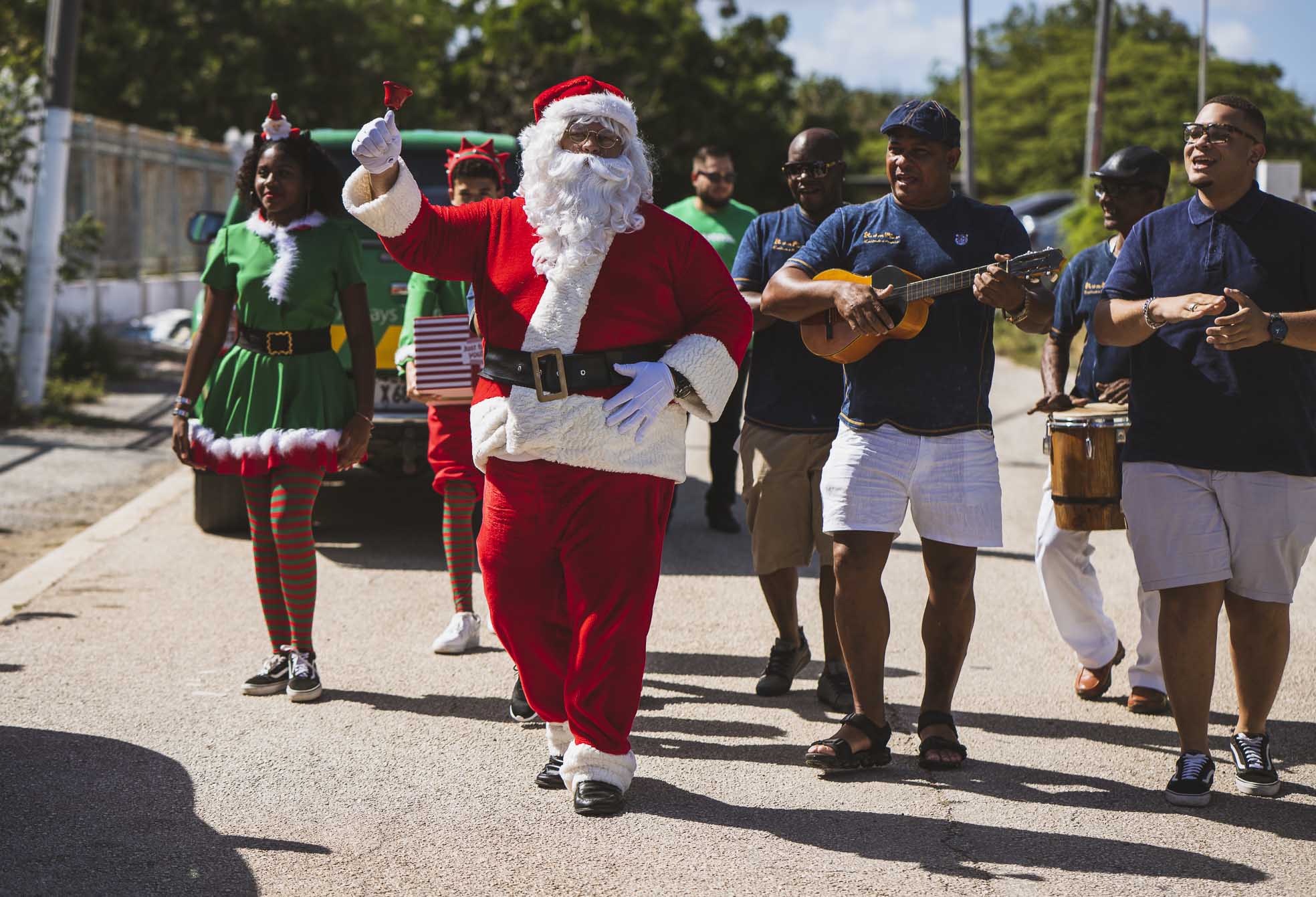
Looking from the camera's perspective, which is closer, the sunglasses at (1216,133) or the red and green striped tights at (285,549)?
the sunglasses at (1216,133)

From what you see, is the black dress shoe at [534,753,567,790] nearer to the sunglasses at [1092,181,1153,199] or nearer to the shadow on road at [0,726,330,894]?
the shadow on road at [0,726,330,894]

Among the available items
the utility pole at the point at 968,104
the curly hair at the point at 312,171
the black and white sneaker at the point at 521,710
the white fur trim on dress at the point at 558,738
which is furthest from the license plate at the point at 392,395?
the utility pole at the point at 968,104

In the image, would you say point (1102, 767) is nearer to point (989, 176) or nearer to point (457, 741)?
point (457, 741)

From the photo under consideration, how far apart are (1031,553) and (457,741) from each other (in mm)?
4550

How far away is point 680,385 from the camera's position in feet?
15.3

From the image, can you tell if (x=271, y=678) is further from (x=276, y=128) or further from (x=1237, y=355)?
(x=1237, y=355)

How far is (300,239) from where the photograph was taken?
581cm

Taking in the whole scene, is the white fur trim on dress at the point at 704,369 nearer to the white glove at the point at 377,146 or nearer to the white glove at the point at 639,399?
the white glove at the point at 639,399

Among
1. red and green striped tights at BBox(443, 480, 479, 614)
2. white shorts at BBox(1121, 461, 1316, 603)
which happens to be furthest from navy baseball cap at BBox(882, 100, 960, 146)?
red and green striped tights at BBox(443, 480, 479, 614)

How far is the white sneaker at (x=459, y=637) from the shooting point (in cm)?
650

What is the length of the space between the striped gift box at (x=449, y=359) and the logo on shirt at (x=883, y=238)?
1.88 m

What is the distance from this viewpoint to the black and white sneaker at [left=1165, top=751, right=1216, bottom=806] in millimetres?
4637

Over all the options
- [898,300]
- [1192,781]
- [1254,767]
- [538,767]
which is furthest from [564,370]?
[1254,767]

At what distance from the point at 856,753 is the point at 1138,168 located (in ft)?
8.27
